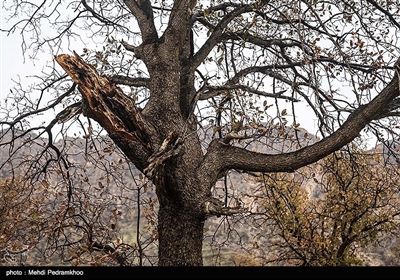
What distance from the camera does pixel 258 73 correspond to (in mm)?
5852

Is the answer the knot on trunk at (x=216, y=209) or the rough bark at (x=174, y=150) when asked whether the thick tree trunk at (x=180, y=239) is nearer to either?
the rough bark at (x=174, y=150)

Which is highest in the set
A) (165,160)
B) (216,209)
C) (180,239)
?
(165,160)

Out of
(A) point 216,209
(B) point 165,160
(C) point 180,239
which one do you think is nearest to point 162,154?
(B) point 165,160

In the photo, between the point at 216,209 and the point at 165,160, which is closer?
the point at 165,160

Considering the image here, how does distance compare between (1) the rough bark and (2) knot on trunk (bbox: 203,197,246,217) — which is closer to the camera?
(1) the rough bark

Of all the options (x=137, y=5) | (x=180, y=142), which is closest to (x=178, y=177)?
(x=180, y=142)

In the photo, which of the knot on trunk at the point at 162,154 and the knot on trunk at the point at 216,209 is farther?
the knot on trunk at the point at 216,209

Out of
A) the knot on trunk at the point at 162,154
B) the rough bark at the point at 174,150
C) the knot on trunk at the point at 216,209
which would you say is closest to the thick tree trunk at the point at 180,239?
the rough bark at the point at 174,150

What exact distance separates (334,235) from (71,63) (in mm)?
10932

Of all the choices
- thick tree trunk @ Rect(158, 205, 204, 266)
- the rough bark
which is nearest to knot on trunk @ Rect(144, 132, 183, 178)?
the rough bark

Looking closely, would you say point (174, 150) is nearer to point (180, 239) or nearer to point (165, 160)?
point (165, 160)

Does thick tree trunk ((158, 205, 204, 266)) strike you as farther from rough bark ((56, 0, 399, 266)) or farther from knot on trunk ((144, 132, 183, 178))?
knot on trunk ((144, 132, 183, 178))

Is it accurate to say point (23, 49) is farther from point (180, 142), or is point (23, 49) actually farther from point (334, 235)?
point (334, 235)

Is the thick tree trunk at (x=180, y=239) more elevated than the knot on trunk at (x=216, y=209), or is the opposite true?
the knot on trunk at (x=216, y=209)
